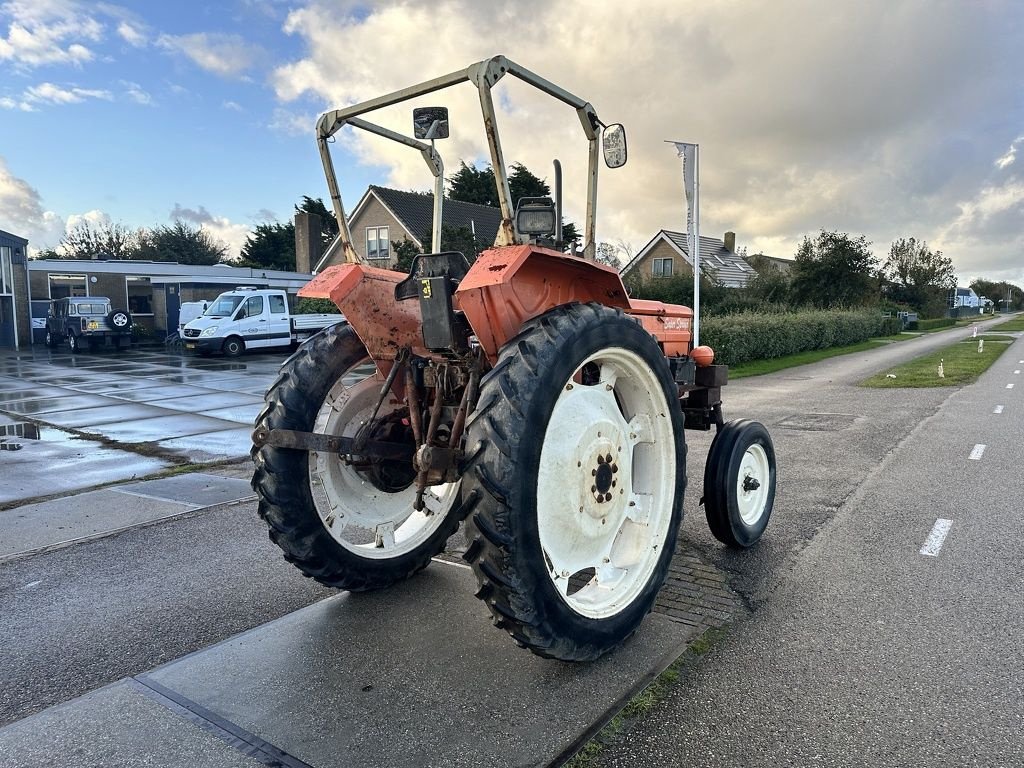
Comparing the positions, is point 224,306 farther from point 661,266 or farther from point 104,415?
point 661,266

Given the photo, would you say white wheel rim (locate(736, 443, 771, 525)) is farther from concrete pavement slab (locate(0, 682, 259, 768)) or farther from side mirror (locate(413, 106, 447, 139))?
concrete pavement slab (locate(0, 682, 259, 768))

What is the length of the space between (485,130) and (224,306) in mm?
23229

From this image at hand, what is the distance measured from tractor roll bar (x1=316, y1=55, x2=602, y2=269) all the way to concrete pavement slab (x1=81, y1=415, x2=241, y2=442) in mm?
6722

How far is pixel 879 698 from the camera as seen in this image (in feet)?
9.35

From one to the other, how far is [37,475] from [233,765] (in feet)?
19.8

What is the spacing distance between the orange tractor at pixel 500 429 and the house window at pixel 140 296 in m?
34.8

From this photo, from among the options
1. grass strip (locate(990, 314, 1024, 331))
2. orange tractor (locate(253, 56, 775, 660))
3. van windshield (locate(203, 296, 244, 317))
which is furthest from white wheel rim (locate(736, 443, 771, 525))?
grass strip (locate(990, 314, 1024, 331))

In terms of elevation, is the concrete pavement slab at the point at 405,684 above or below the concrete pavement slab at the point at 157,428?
below

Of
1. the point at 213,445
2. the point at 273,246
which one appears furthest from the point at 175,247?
the point at 213,445

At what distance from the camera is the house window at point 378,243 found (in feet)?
112

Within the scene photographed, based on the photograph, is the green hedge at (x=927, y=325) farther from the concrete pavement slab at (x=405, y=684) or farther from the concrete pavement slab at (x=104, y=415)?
the concrete pavement slab at (x=405, y=684)

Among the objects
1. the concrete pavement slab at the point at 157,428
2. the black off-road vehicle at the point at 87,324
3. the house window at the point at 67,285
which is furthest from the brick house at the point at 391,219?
the concrete pavement slab at the point at 157,428

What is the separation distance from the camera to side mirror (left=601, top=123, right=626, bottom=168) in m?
3.43

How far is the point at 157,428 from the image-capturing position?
986cm
